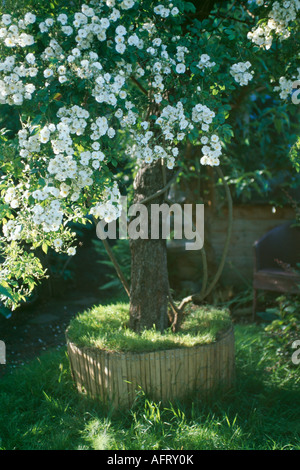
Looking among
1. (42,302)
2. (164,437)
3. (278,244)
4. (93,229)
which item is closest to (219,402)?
(164,437)

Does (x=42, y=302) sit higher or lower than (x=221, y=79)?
lower

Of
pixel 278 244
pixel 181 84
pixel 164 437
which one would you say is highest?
pixel 181 84

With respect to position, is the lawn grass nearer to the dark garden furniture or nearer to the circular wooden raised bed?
the circular wooden raised bed

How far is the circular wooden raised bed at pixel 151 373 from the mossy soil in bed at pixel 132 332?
0.21ft

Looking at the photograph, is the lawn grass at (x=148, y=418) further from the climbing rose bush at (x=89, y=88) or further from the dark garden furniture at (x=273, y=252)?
the dark garden furniture at (x=273, y=252)

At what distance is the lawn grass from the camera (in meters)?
2.71

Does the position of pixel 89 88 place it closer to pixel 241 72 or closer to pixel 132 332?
pixel 241 72

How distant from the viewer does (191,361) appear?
300 centimetres

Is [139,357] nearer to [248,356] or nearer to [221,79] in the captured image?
[248,356]

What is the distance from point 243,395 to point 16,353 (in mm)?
2069

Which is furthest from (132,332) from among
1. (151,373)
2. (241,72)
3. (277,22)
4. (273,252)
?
(273,252)

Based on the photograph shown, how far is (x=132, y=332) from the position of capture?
323cm

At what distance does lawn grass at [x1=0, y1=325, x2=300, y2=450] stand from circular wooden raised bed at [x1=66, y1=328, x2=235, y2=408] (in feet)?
0.24

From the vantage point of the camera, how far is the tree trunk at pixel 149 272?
10.9 ft
